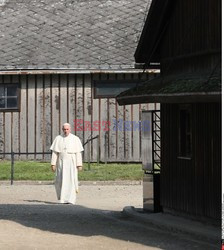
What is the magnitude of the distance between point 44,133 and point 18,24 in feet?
14.3

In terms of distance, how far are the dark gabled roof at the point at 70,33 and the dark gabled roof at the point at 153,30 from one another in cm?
1334

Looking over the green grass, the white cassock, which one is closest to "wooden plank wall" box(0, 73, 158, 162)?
the green grass

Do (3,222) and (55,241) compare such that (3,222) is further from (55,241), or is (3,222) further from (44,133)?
(44,133)

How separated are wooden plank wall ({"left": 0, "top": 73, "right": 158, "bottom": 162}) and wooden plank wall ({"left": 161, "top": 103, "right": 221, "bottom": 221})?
14510mm

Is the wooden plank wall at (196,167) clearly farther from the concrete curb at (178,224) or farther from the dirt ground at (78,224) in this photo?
the dirt ground at (78,224)

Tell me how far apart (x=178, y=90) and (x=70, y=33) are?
1980 cm

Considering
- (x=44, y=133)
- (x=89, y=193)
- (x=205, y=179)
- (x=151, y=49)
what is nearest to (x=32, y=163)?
(x=44, y=133)

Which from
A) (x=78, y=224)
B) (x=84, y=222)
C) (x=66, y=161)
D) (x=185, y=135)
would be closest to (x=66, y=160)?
(x=66, y=161)

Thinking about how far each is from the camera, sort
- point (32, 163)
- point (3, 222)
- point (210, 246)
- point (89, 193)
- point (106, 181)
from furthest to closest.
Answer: point (32, 163) → point (106, 181) → point (89, 193) → point (3, 222) → point (210, 246)

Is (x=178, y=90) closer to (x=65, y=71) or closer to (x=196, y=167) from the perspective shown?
(x=196, y=167)

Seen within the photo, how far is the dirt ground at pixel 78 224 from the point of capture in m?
15.4

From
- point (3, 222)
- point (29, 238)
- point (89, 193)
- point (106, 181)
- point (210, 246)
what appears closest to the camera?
point (210, 246)

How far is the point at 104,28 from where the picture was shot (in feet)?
115

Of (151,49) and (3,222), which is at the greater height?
(151,49)
